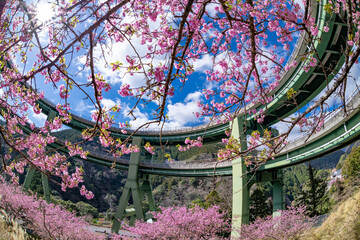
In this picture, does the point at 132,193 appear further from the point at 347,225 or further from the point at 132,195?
the point at 347,225

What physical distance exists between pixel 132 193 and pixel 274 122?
704 inches

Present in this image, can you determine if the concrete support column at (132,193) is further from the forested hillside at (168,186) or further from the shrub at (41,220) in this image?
the forested hillside at (168,186)

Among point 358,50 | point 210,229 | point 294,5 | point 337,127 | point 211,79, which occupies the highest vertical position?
point 337,127

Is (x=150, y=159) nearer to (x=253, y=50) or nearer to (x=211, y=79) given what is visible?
(x=211, y=79)

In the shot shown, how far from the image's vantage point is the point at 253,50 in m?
3.22

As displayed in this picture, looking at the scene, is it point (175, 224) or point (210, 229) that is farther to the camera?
point (210, 229)

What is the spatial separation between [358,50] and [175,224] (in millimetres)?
14410

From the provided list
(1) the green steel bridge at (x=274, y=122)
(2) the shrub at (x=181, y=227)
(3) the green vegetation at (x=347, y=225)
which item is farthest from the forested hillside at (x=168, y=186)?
(3) the green vegetation at (x=347, y=225)

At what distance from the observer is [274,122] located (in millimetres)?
20156

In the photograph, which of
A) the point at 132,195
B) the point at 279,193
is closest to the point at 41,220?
the point at 132,195

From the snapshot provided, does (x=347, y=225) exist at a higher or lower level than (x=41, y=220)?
higher

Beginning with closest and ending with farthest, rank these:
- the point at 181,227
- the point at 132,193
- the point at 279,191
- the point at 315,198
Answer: the point at 181,227 → the point at 279,191 → the point at 132,193 → the point at 315,198

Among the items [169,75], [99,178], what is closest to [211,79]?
[169,75]

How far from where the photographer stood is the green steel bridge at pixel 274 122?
10.8 meters
